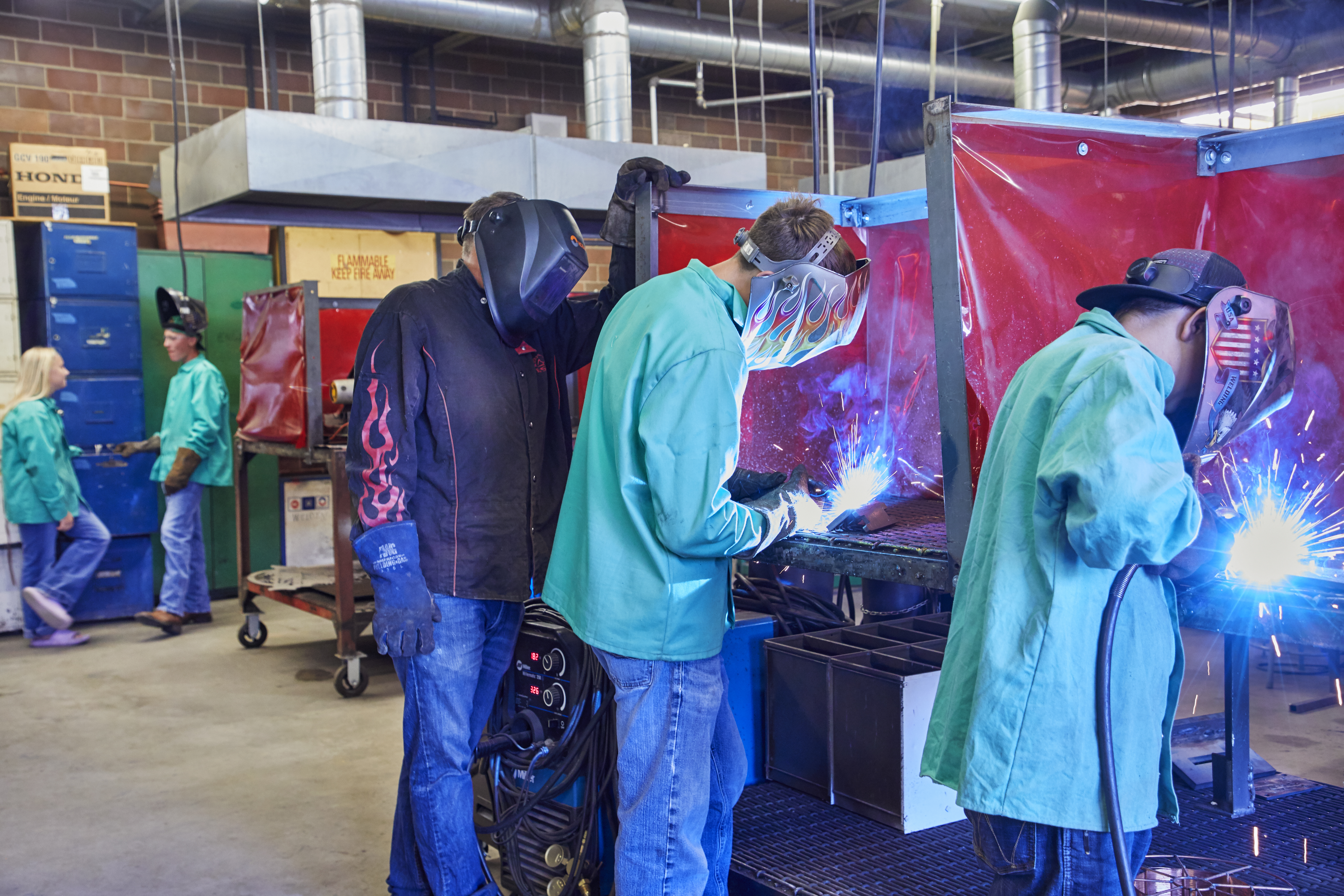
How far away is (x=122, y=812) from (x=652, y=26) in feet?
16.9

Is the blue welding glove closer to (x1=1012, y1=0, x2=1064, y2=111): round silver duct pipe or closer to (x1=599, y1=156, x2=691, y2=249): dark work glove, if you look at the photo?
(x1=599, y1=156, x2=691, y2=249): dark work glove

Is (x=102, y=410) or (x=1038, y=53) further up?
(x=1038, y=53)

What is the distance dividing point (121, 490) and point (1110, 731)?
6.13 meters

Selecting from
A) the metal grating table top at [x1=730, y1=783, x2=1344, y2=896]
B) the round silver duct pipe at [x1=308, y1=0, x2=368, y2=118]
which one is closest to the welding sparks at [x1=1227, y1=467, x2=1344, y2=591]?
the metal grating table top at [x1=730, y1=783, x2=1344, y2=896]

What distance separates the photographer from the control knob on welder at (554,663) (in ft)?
8.22

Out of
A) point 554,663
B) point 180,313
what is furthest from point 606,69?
point 554,663

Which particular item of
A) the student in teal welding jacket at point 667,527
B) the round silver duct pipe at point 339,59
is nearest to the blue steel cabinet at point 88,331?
the round silver duct pipe at point 339,59

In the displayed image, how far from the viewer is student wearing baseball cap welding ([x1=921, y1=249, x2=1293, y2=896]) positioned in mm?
1377

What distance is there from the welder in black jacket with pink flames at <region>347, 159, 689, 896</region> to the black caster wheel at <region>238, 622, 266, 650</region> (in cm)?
354

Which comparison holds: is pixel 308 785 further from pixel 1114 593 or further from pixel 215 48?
pixel 215 48

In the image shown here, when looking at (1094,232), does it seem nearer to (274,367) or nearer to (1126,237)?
(1126,237)

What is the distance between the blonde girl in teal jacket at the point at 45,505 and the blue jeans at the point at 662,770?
4.85 m

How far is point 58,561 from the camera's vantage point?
20.1 ft

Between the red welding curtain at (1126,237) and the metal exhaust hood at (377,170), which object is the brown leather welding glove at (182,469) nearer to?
the metal exhaust hood at (377,170)
